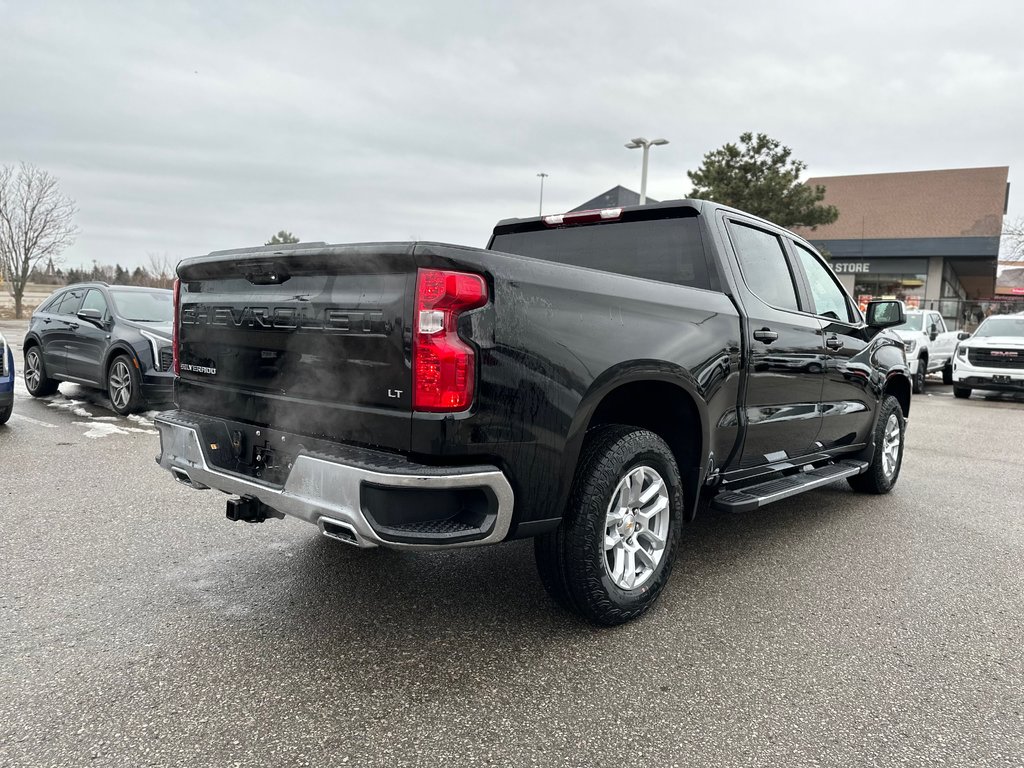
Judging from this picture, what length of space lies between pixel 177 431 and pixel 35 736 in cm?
134

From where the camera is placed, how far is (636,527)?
3.30m

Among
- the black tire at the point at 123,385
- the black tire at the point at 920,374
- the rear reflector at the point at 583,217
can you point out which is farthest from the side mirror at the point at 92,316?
the black tire at the point at 920,374

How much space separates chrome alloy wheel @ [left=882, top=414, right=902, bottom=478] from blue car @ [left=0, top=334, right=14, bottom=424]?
8185mm

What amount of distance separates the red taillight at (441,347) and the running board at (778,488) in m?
1.85

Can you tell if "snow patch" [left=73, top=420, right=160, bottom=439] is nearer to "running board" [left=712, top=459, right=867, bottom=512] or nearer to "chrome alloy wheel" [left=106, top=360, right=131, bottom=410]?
"chrome alloy wheel" [left=106, top=360, right=131, bottom=410]

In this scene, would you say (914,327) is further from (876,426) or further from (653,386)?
(653,386)

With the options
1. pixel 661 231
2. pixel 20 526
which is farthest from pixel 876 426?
pixel 20 526

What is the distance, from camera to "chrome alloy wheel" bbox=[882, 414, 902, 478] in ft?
19.0

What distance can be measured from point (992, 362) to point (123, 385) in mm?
14566

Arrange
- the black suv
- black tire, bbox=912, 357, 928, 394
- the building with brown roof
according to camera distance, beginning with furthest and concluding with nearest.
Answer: the building with brown roof, black tire, bbox=912, 357, 928, 394, the black suv

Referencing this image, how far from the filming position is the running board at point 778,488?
150 inches

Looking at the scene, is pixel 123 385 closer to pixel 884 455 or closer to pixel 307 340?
pixel 307 340

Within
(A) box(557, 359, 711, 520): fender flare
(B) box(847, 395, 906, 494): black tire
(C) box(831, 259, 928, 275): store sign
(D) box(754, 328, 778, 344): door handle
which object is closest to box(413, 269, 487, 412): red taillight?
(A) box(557, 359, 711, 520): fender flare

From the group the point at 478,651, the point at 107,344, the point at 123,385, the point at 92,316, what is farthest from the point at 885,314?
the point at 92,316
